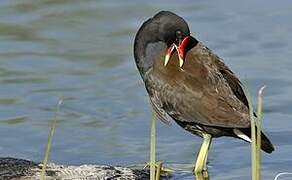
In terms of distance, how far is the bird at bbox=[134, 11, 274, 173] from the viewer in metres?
7.05

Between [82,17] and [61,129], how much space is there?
2540 millimetres

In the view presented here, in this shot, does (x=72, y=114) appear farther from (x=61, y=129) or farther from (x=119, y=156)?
(x=119, y=156)

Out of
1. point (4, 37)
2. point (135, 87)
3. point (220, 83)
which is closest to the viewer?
point (220, 83)

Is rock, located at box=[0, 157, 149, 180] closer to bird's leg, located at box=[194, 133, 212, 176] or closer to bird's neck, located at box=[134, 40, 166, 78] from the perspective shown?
bird's leg, located at box=[194, 133, 212, 176]

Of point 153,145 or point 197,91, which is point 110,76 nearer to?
point 197,91

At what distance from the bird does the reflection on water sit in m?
0.45

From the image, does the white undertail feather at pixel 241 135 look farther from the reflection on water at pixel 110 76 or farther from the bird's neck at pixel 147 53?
the bird's neck at pixel 147 53

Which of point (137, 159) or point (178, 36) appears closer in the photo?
point (178, 36)

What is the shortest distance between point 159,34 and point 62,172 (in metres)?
1.10

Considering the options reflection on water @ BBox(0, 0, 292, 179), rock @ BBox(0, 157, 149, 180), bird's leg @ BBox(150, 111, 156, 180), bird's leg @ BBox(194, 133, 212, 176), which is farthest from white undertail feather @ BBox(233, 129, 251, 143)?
bird's leg @ BBox(150, 111, 156, 180)

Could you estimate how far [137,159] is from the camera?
315 inches

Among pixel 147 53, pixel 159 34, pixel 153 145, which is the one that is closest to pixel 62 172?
pixel 147 53

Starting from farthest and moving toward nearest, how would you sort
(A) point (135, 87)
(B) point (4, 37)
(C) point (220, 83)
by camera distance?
(B) point (4, 37), (A) point (135, 87), (C) point (220, 83)

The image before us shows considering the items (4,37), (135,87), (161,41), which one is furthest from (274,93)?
(4,37)
